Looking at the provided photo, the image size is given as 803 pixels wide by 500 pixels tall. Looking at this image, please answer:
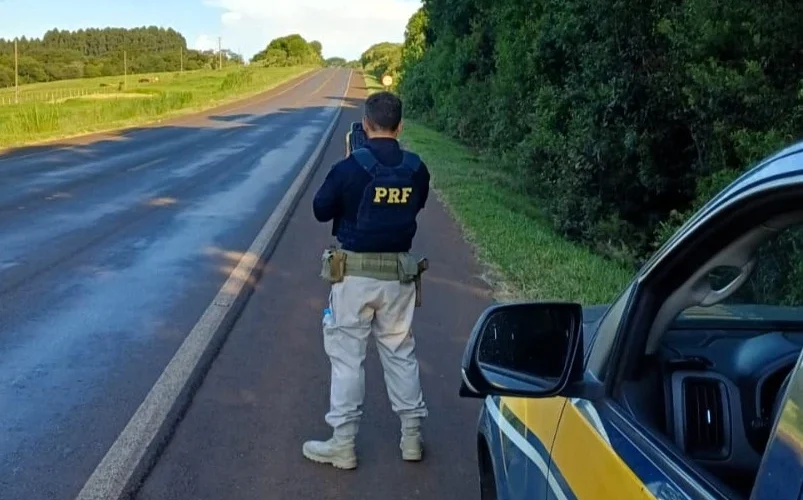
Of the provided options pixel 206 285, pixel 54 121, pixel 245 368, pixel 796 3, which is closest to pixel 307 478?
pixel 245 368

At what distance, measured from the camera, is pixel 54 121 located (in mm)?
36500

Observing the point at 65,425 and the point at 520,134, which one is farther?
the point at 520,134

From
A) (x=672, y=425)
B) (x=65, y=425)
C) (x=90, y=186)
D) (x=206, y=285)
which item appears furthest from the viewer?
(x=90, y=186)

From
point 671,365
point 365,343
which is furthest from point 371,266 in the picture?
point 671,365

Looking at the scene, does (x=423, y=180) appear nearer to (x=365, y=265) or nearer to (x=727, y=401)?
(x=365, y=265)

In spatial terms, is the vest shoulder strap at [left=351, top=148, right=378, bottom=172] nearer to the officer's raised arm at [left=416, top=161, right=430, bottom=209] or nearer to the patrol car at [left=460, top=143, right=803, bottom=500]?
the officer's raised arm at [left=416, top=161, right=430, bottom=209]

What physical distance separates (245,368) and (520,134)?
14335 millimetres

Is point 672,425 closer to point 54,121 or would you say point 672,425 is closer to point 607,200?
point 607,200

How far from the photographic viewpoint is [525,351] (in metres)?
2.48

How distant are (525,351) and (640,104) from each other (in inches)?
405

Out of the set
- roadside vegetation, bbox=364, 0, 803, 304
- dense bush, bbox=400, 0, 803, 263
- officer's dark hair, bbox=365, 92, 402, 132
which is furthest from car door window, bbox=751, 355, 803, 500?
dense bush, bbox=400, 0, 803, 263

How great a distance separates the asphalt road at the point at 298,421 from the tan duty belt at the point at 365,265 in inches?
38.8

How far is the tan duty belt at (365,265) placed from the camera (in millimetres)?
4812

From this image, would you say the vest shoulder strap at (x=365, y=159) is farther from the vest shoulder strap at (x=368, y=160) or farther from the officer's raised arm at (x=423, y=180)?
the officer's raised arm at (x=423, y=180)
